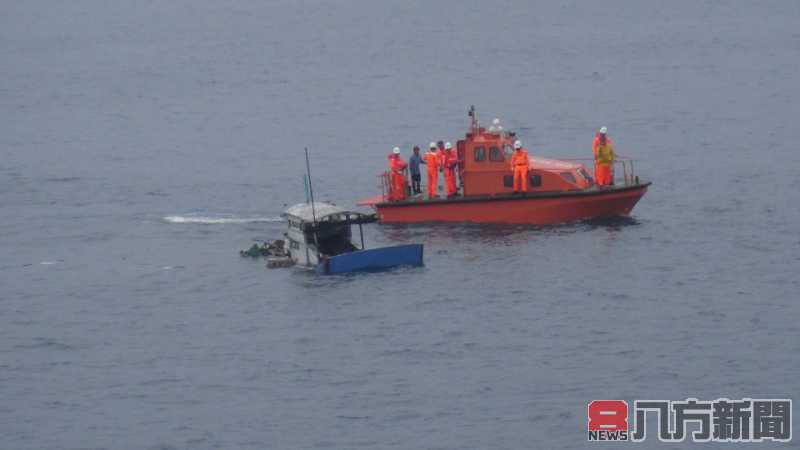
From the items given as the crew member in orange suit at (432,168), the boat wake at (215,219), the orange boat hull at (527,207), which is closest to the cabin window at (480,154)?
the orange boat hull at (527,207)

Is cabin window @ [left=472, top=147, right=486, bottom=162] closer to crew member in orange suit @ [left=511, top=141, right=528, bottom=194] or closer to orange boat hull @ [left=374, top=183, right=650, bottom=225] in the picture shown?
crew member in orange suit @ [left=511, top=141, right=528, bottom=194]

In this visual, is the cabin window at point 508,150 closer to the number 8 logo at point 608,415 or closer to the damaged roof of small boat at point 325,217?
the damaged roof of small boat at point 325,217

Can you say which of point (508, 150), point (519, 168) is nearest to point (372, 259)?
point (519, 168)

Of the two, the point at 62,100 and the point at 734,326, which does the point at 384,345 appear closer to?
the point at 734,326

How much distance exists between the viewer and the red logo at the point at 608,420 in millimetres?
30641

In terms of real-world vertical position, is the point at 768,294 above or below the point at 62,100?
below

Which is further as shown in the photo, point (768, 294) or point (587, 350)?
point (768, 294)

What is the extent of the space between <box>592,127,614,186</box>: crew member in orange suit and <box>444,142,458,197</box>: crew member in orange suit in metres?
3.98

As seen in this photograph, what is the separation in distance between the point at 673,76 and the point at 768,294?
49.6 meters

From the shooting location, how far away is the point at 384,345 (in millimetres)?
35969

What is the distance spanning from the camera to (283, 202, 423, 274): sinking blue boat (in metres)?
41.0

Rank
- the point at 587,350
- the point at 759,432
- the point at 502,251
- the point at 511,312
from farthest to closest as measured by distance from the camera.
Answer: the point at 502,251
the point at 511,312
the point at 587,350
the point at 759,432

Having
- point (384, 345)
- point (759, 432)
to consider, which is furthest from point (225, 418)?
point (759, 432)

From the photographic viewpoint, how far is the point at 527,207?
45188 millimetres
